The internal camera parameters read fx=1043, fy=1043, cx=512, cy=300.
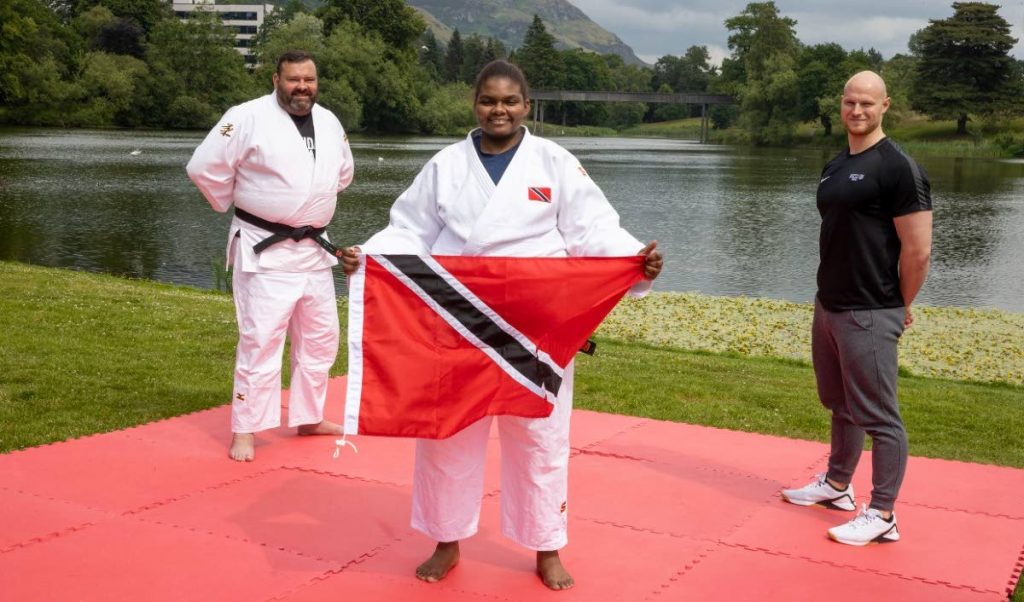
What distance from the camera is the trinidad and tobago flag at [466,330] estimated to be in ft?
12.8

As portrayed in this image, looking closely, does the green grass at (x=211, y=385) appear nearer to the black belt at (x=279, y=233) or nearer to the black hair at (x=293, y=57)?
the black belt at (x=279, y=233)

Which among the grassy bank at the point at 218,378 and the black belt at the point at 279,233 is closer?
the black belt at the point at 279,233

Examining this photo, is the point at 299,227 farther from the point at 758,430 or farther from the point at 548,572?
the point at 758,430

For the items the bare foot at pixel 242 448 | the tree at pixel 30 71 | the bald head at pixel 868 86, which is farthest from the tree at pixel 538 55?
the bald head at pixel 868 86

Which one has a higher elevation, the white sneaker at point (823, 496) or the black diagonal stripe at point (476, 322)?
the black diagonal stripe at point (476, 322)

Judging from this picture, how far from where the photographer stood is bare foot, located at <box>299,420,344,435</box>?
6.30 m

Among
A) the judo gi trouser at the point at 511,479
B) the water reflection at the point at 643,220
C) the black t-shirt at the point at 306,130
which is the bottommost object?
the water reflection at the point at 643,220

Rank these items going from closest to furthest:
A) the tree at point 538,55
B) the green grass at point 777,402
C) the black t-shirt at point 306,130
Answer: the black t-shirt at point 306,130 < the green grass at point 777,402 < the tree at point 538,55

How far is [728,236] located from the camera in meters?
25.9

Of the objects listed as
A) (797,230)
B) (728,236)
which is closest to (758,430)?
(728,236)

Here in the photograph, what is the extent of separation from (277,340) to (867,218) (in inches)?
127

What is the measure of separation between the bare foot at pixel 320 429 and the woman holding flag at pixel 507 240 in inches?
88.1

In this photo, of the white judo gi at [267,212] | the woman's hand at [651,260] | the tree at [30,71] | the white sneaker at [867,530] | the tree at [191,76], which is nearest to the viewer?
the woman's hand at [651,260]

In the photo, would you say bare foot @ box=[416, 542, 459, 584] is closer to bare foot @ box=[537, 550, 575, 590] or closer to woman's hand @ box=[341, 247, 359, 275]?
bare foot @ box=[537, 550, 575, 590]
